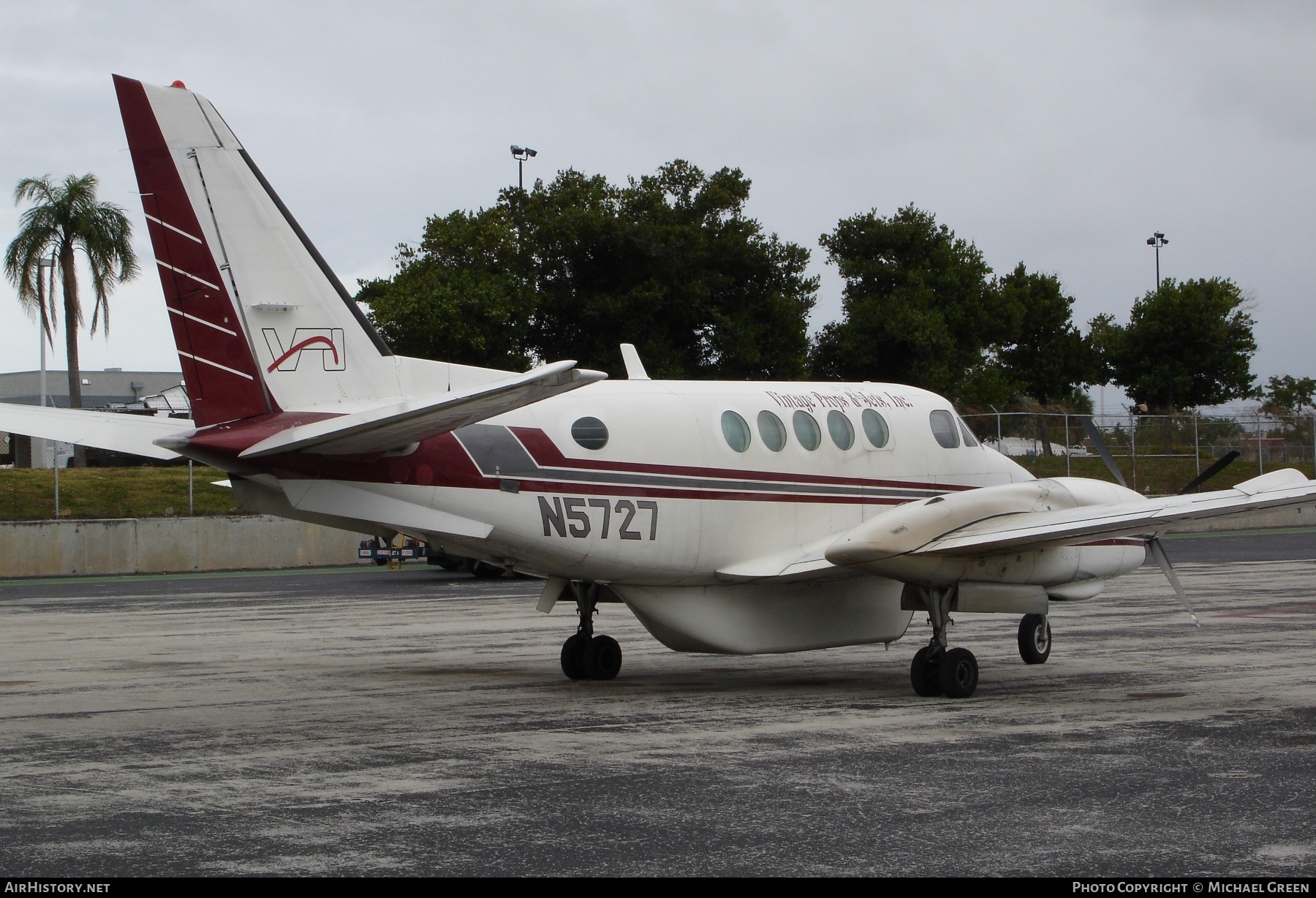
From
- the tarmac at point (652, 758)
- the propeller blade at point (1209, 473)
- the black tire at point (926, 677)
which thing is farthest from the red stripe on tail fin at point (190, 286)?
the propeller blade at point (1209, 473)

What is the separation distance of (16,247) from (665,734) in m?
46.5

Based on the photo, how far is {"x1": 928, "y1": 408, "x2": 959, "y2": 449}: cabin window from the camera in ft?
51.9

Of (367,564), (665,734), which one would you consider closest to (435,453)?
(665,734)

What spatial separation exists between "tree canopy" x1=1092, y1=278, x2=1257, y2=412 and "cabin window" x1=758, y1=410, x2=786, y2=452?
62251 millimetres

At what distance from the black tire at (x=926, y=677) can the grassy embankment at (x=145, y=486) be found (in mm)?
28421

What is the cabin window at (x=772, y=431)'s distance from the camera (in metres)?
14.2

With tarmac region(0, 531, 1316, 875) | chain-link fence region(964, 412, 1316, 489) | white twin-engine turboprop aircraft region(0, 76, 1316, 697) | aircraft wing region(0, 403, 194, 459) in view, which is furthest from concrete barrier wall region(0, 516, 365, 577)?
white twin-engine turboprop aircraft region(0, 76, 1316, 697)

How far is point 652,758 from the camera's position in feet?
32.5

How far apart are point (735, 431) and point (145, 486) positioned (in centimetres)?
3305

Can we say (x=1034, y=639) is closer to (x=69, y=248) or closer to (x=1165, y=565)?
(x=1165, y=565)

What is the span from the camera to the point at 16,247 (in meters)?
50.0

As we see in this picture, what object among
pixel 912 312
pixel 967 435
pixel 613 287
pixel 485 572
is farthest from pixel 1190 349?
pixel 967 435

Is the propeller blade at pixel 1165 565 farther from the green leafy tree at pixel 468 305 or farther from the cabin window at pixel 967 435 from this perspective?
the green leafy tree at pixel 468 305

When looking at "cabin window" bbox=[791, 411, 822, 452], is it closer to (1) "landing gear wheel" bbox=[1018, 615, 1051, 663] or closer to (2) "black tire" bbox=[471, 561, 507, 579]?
(1) "landing gear wheel" bbox=[1018, 615, 1051, 663]
